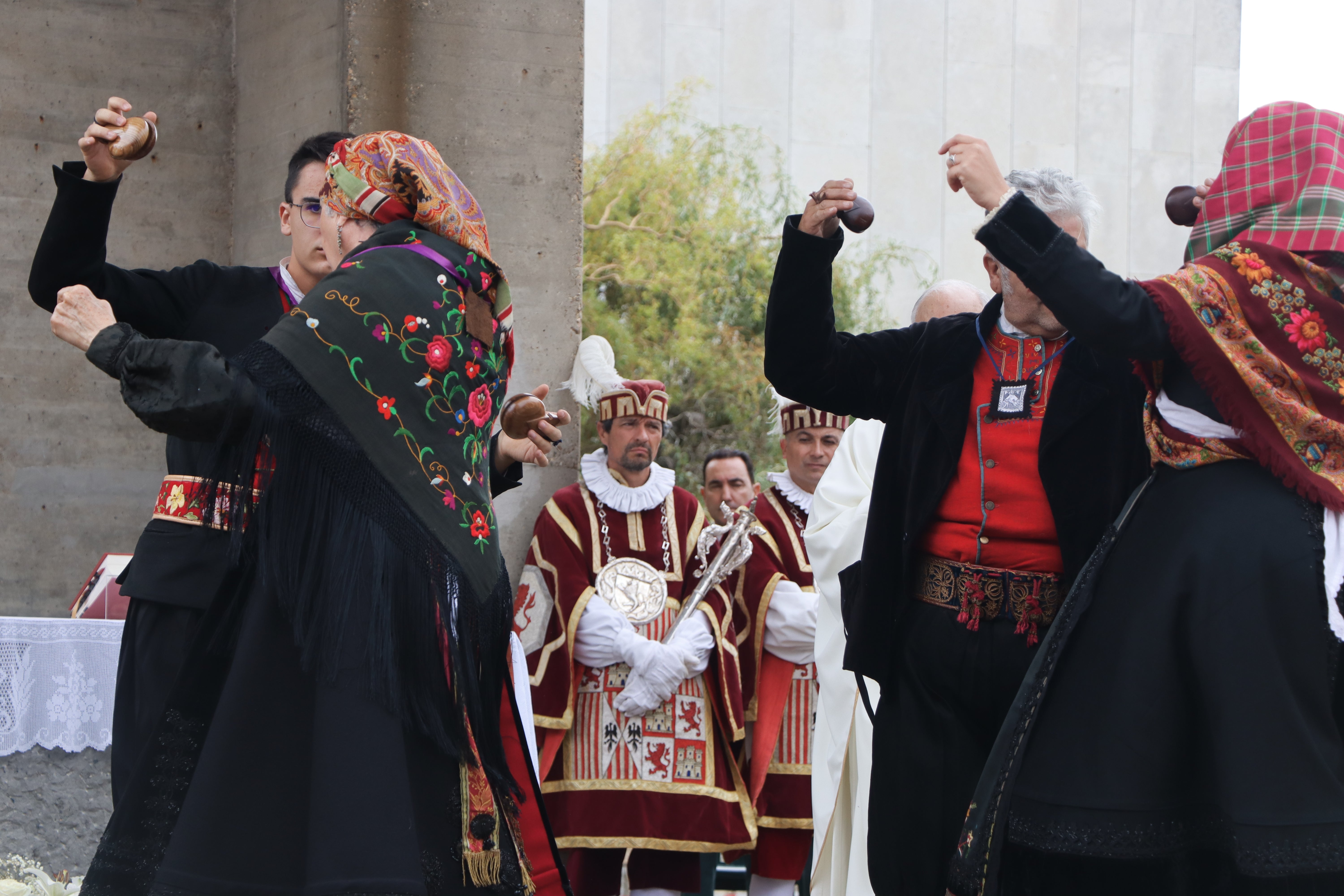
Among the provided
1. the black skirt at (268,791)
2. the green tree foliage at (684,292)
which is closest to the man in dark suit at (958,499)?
the black skirt at (268,791)

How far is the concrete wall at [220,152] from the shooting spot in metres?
5.47

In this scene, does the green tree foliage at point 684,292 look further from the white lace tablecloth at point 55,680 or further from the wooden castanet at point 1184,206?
the wooden castanet at point 1184,206

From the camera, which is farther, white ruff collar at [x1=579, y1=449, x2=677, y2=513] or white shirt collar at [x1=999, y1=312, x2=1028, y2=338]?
white ruff collar at [x1=579, y1=449, x2=677, y2=513]

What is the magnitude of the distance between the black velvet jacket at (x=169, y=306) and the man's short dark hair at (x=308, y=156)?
217mm

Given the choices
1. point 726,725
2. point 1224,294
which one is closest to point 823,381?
point 1224,294

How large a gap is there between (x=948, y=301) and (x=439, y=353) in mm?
2381

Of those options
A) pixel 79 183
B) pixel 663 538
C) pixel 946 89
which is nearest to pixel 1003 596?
pixel 79 183

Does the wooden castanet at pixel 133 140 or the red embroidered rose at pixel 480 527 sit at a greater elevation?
the wooden castanet at pixel 133 140

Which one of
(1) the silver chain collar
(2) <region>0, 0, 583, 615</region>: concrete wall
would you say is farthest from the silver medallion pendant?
(2) <region>0, 0, 583, 615</region>: concrete wall

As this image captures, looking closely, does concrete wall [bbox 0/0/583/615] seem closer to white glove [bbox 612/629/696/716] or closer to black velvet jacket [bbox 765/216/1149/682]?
white glove [bbox 612/629/696/716]

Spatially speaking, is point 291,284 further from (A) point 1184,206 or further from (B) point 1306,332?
(B) point 1306,332

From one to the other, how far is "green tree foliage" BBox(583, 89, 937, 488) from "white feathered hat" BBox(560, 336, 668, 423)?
10.8m

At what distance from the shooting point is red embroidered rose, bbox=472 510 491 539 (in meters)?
2.73

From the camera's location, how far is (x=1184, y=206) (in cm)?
303
